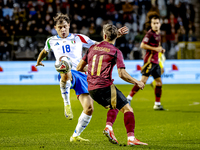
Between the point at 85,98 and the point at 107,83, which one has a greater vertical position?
the point at 107,83

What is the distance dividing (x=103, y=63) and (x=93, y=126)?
2393mm

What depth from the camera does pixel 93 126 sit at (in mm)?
6570

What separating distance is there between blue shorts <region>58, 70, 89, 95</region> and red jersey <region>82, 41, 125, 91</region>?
0.70 metres

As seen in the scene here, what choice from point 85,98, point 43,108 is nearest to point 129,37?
point 43,108

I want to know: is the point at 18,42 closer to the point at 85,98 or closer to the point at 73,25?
the point at 73,25

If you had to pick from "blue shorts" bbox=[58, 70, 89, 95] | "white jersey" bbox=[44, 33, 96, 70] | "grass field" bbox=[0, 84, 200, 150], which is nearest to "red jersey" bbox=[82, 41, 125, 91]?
"blue shorts" bbox=[58, 70, 89, 95]

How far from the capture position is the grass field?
4910mm

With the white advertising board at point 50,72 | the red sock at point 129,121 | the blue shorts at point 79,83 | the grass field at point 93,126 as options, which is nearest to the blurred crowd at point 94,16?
the white advertising board at point 50,72

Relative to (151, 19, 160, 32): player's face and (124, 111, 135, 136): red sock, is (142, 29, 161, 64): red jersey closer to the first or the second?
(151, 19, 160, 32): player's face

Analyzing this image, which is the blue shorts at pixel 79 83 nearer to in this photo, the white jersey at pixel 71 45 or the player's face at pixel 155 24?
the white jersey at pixel 71 45

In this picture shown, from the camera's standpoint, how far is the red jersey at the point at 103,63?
14.6 ft

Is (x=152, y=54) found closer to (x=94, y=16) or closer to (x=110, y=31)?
(x=110, y=31)

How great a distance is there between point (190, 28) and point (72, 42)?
49.3 ft

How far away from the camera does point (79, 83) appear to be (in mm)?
5309
